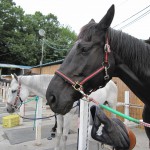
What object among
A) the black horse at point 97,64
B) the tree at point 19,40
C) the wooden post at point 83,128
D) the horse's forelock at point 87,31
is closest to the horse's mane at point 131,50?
the black horse at point 97,64

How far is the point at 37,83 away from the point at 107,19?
3370mm

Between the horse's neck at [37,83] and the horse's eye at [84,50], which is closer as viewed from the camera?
the horse's eye at [84,50]

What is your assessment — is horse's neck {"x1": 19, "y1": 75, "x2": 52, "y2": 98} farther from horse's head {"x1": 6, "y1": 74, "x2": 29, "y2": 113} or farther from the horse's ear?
the horse's ear

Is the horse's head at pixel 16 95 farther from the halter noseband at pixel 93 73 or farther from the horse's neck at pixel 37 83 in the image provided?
the halter noseband at pixel 93 73

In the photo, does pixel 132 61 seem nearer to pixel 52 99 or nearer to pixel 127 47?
pixel 127 47

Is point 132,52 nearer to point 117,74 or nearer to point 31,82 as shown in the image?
point 117,74

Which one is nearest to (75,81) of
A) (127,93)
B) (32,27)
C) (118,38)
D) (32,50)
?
(118,38)

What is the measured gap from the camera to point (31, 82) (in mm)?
4918

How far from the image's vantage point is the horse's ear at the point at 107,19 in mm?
1573

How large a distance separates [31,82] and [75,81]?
346 centimetres

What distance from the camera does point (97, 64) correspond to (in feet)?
5.38

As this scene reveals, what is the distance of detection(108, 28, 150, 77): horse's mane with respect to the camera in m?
1.66

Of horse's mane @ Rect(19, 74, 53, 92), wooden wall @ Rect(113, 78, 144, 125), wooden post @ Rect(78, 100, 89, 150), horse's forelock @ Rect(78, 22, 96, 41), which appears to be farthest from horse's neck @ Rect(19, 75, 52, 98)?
wooden wall @ Rect(113, 78, 144, 125)

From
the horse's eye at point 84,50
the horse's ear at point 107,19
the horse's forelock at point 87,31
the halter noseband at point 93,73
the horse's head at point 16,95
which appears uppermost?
the horse's ear at point 107,19
